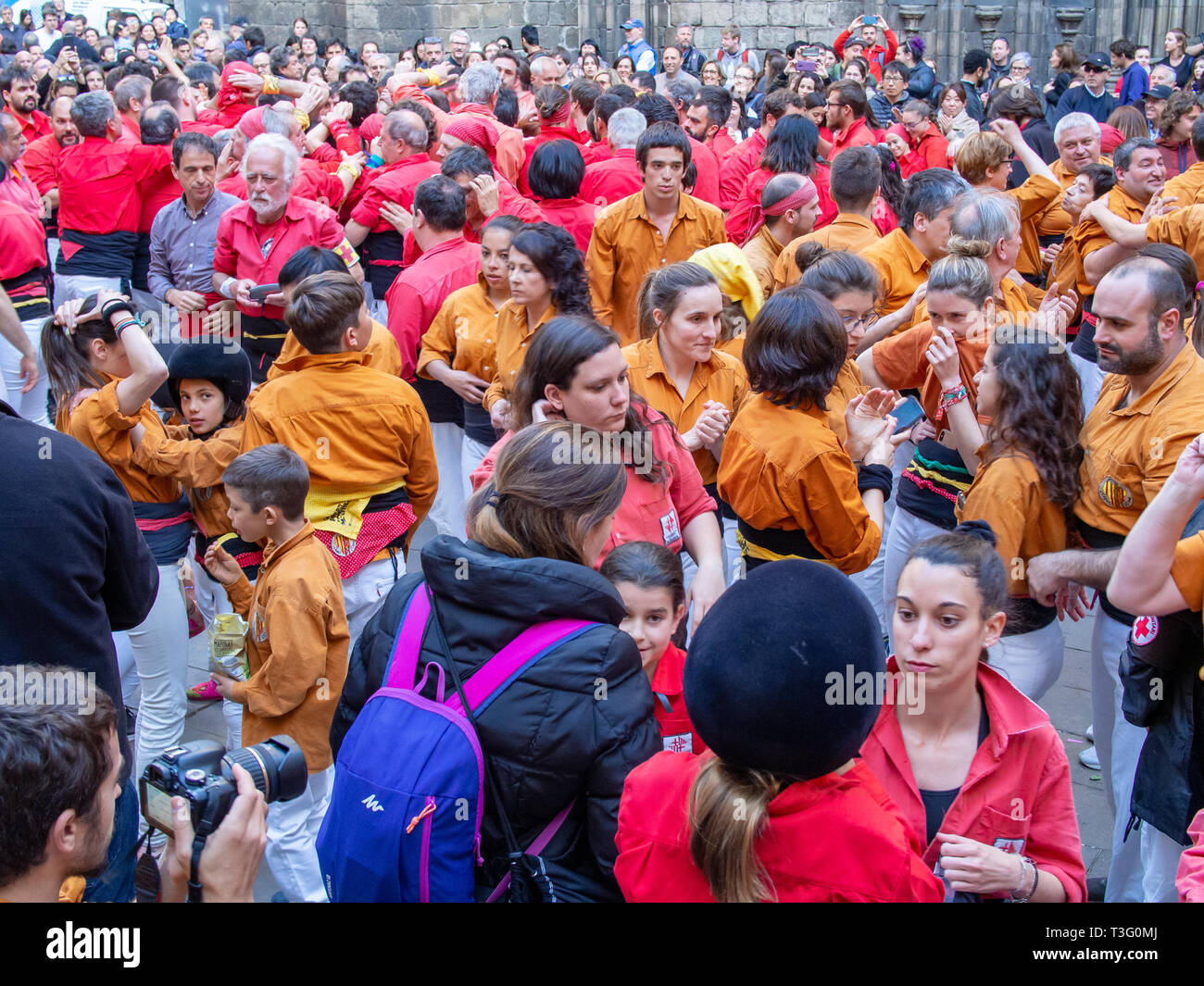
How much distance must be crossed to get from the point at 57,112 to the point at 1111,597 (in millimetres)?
8977

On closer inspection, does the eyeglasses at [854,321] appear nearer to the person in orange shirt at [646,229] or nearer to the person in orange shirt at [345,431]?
the person in orange shirt at [646,229]

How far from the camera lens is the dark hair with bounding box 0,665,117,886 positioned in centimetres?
177

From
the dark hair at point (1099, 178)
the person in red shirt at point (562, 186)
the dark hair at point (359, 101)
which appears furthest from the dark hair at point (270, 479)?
the dark hair at point (359, 101)

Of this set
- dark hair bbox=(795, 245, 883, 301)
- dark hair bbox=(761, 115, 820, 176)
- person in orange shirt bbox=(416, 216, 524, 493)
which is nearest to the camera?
dark hair bbox=(795, 245, 883, 301)

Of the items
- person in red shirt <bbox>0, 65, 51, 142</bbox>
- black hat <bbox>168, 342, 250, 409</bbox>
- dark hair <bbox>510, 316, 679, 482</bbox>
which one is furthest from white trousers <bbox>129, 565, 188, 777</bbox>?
person in red shirt <bbox>0, 65, 51, 142</bbox>

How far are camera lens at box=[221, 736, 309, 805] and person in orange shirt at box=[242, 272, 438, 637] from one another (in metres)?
1.91

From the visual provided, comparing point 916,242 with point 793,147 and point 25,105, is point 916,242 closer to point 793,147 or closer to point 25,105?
point 793,147

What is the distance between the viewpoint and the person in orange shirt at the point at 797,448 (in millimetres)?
3518

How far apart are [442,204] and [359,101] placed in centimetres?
513

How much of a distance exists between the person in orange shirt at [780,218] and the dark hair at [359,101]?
561 centimetres

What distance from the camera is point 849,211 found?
20.6 ft

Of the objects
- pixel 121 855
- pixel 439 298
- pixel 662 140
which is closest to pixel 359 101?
pixel 662 140

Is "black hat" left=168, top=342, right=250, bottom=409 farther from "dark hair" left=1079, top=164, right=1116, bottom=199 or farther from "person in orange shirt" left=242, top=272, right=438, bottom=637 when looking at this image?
"dark hair" left=1079, top=164, right=1116, bottom=199
